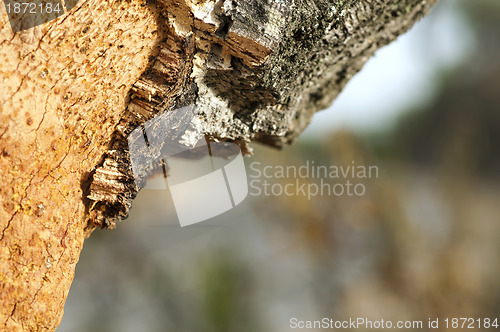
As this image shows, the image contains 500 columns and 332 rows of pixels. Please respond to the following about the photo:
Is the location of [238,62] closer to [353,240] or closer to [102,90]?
[102,90]

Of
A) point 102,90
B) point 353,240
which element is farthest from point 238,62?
point 353,240

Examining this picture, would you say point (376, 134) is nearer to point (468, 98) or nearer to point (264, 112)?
point (468, 98)

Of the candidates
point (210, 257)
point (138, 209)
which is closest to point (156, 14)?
point (138, 209)

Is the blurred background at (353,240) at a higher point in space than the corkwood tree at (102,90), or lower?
lower

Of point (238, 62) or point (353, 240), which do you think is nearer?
point (238, 62)

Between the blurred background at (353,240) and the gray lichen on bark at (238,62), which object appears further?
the blurred background at (353,240)

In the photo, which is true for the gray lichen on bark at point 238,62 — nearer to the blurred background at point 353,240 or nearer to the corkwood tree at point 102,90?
the corkwood tree at point 102,90

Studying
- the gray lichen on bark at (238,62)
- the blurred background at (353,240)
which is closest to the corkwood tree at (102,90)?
the gray lichen on bark at (238,62)

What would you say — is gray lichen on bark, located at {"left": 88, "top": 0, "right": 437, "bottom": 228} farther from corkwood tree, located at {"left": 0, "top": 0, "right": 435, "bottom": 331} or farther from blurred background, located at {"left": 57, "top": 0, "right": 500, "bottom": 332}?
blurred background, located at {"left": 57, "top": 0, "right": 500, "bottom": 332}
